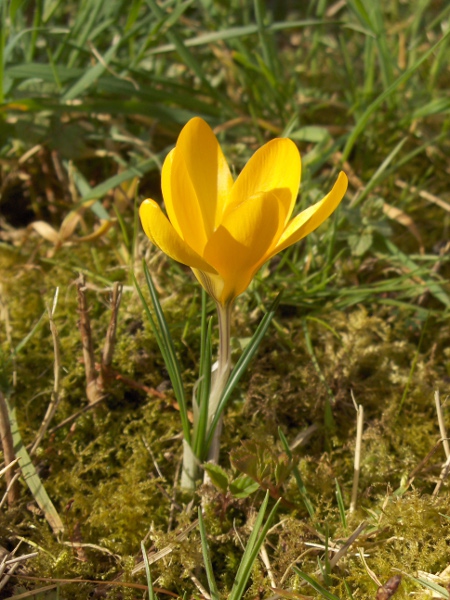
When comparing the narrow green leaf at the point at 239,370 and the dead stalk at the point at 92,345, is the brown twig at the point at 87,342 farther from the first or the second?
the narrow green leaf at the point at 239,370

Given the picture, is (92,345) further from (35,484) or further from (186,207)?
(186,207)

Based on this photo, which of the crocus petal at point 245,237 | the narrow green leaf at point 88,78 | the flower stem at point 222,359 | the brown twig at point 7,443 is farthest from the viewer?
the narrow green leaf at point 88,78

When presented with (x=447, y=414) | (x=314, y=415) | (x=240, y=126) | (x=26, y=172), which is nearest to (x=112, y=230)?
(x=26, y=172)

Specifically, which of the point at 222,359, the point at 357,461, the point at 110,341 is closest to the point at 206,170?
the point at 222,359

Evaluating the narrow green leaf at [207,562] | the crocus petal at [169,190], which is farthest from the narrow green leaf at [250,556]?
the crocus petal at [169,190]

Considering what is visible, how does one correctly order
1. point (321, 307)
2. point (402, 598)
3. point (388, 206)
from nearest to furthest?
point (402, 598) → point (321, 307) → point (388, 206)

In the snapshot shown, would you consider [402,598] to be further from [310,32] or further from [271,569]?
[310,32]
